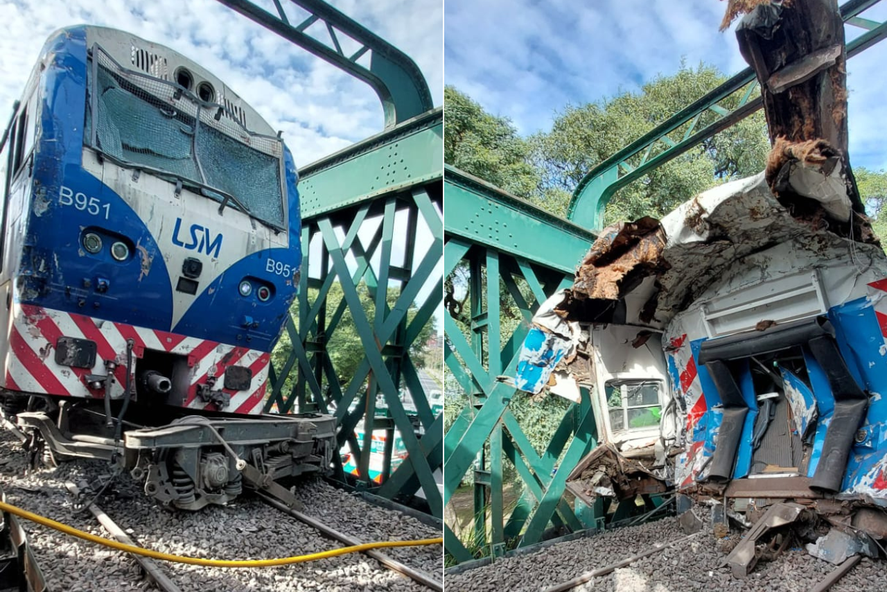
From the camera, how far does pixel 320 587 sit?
259 cm

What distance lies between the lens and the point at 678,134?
4.51 metres

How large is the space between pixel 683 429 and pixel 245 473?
2.97 m

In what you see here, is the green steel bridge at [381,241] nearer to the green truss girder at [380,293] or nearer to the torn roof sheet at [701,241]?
the green truss girder at [380,293]

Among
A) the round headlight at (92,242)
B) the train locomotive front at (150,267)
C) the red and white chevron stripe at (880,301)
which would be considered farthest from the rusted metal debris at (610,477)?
the round headlight at (92,242)

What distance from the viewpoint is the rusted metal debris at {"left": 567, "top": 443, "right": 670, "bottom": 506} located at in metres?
3.63

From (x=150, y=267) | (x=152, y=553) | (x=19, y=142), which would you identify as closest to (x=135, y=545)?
(x=152, y=553)

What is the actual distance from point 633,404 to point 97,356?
3.67 metres

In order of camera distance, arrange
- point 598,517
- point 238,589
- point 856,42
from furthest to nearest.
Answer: point 598,517 < point 856,42 < point 238,589

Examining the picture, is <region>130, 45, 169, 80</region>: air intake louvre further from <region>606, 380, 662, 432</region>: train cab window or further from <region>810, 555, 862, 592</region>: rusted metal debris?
<region>810, 555, 862, 592</region>: rusted metal debris

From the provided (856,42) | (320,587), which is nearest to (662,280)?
(856,42)

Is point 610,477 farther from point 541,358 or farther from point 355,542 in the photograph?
point 355,542

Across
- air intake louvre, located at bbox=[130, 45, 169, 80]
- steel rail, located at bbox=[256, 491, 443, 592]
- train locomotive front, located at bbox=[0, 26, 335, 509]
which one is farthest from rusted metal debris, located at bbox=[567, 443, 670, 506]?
air intake louvre, located at bbox=[130, 45, 169, 80]

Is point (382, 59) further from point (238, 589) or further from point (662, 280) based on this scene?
point (238, 589)

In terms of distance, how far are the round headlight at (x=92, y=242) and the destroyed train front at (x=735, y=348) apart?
2786 millimetres
